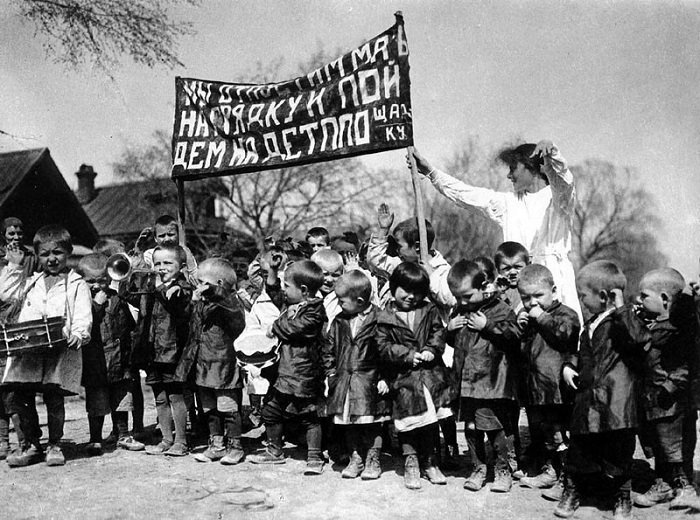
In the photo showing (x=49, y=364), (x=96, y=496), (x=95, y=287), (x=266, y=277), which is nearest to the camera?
(x=96, y=496)

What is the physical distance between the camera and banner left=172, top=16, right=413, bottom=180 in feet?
19.1

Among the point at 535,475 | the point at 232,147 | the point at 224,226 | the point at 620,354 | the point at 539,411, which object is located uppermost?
the point at 224,226

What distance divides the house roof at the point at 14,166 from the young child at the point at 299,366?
2147cm

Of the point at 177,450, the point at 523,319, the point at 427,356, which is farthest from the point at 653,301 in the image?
the point at 177,450

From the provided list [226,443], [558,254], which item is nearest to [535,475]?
[558,254]

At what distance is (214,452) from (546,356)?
8.68 ft

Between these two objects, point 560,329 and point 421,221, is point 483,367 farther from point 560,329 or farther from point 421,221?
point 421,221

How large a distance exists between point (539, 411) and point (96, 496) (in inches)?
115

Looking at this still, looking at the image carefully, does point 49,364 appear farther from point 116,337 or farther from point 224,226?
point 224,226

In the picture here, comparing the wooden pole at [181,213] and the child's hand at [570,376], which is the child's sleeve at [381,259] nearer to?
the child's hand at [570,376]

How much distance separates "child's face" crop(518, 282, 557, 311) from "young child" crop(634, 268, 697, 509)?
538 millimetres

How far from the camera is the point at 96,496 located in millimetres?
4070

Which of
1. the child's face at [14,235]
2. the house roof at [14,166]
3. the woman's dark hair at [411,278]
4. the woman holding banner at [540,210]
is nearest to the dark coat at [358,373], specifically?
the woman's dark hair at [411,278]

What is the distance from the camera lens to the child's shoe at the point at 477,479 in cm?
403
